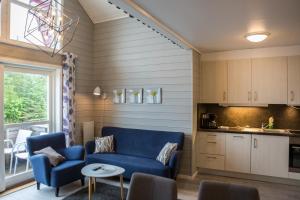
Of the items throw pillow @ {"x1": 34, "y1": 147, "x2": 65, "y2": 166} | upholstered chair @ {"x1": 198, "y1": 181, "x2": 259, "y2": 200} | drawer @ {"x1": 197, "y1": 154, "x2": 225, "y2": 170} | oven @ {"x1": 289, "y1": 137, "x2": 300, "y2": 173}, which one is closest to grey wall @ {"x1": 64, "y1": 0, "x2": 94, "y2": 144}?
throw pillow @ {"x1": 34, "y1": 147, "x2": 65, "y2": 166}

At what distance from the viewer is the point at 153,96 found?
4668 millimetres

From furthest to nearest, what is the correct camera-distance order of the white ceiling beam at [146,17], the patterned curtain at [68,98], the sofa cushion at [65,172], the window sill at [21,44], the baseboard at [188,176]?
1. the patterned curtain at [68,98]
2. the baseboard at [188,176]
3. the window sill at [21,44]
4. the sofa cushion at [65,172]
5. the white ceiling beam at [146,17]

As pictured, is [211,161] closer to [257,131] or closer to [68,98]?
[257,131]

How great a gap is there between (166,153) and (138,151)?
80 cm

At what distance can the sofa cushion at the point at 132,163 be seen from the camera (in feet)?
12.0

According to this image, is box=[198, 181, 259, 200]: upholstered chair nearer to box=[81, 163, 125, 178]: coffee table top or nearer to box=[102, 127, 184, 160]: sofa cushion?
box=[81, 163, 125, 178]: coffee table top

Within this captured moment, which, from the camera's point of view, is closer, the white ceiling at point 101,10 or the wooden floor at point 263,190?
the wooden floor at point 263,190

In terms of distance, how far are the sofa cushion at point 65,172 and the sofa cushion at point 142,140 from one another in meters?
1.00

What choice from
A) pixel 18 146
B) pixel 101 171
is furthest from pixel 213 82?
pixel 18 146

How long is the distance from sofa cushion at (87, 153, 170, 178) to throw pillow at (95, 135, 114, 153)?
0.17 metres

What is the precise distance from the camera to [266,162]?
160 inches

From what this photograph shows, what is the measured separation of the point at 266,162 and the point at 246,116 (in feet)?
3.24

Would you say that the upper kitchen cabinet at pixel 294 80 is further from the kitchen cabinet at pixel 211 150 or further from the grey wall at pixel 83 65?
the grey wall at pixel 83 65

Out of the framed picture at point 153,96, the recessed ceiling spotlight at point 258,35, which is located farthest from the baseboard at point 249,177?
the recessed ceiling spotlight at point 258,35
